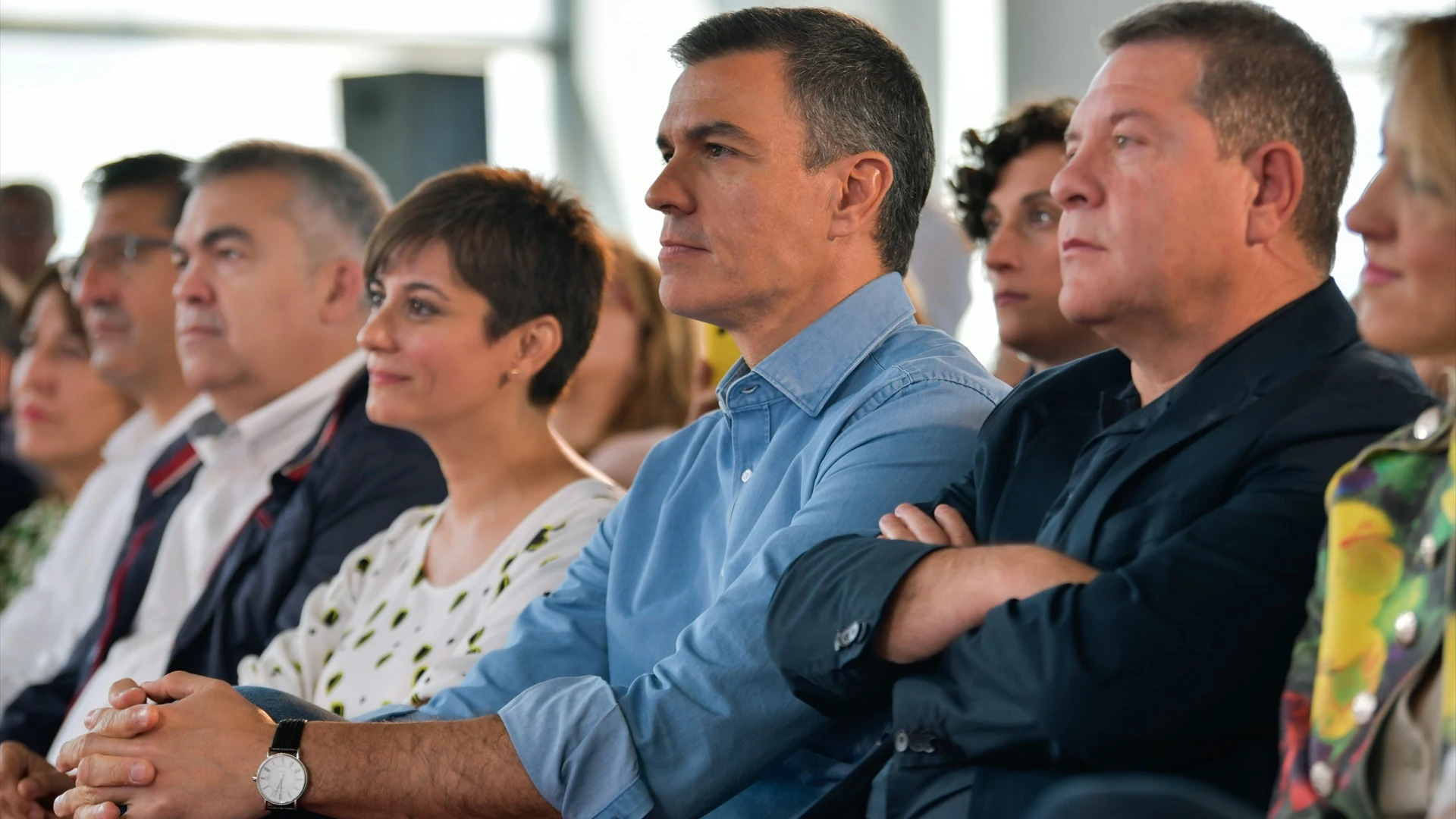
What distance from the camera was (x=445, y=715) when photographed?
2.05m

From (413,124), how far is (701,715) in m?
6.35

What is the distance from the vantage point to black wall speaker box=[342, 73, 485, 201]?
7.61 meters

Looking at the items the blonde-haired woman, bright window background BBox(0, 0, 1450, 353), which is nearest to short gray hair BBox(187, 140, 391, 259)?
the blonde-haired woman

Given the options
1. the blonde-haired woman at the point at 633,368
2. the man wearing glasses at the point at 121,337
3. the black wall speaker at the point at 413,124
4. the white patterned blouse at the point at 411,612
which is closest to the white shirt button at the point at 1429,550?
the white patterned blouse at the point at 411,612

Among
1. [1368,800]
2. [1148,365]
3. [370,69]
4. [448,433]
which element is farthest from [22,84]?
[1368,800]

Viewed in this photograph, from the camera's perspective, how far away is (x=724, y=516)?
1.98 metres

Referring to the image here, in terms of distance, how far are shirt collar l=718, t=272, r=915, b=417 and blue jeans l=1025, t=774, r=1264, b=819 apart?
2.84 ft

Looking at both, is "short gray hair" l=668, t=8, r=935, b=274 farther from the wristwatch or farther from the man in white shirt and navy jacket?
the man in white shirt and navy jacket

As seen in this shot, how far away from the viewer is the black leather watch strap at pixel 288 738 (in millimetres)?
1817

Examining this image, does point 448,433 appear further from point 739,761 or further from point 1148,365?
point 1148,365

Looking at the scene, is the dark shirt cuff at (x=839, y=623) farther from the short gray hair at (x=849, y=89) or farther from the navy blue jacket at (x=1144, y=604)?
the short gray hair at (x=849, y=89)

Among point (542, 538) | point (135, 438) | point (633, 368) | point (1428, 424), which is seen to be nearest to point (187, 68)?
point (135, 438)

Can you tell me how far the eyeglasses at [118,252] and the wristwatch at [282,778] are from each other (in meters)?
2.18

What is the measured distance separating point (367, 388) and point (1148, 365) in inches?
71.2
